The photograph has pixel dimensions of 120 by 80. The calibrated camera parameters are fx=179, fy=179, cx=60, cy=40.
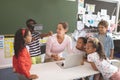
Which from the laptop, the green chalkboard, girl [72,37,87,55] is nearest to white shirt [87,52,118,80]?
the laptop

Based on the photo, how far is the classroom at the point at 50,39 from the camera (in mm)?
2203

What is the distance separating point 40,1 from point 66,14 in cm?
66

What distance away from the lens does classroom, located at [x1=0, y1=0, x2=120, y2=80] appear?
2203 millimetres

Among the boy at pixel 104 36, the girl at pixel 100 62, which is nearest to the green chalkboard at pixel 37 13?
the boy at pixel 104 36

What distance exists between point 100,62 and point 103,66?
2.5 inches

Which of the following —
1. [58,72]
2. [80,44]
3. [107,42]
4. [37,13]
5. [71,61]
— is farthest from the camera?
[107,42]

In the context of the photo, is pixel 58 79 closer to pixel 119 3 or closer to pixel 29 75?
pixel 29 75

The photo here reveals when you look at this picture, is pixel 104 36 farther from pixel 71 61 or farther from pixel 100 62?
pixel 71 61

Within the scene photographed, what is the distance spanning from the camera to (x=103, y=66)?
234 cm

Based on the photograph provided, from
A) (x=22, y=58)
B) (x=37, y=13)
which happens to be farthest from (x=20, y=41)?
(x=37, y=13)

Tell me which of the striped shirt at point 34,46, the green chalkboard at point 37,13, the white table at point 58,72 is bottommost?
the white table at point 58,72

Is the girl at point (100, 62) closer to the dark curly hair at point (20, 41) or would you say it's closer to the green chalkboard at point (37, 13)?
the dark curly hair at point (20, 41)

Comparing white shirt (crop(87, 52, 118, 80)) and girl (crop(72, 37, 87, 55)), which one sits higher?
girl (crop(72, 37, 87, 55))

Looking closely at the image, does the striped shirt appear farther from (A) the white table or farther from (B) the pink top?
(A) the white table
